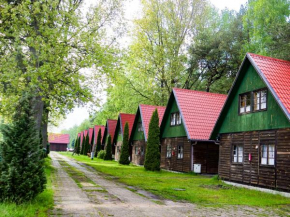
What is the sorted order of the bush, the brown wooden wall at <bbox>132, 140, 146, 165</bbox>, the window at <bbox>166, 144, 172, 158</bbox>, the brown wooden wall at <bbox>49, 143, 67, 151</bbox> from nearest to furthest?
the window at <bbox>166, 144, 172, 158</bbox> < the brown wooden wall at <bbox>132, 140, 146, 165</bbox> < the bush < the brown wooden wall at <bbox>49, 143, 67, 151</bbox>

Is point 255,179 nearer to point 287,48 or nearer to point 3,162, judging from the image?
point 3,162

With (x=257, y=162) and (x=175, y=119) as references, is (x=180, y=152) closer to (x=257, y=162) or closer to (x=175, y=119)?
(x=175, y=119)

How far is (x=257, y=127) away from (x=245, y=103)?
1819 millimetres

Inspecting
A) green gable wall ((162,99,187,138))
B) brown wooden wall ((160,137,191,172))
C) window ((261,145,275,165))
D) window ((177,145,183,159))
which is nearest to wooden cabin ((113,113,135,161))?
brown wooden wall ((160,137,191,172))

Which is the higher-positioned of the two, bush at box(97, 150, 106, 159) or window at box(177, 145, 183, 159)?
window at box(177, 145, 183, 159)

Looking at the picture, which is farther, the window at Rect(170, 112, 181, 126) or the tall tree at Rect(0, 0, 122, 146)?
the window at Rect(170, 112, 181, 126)

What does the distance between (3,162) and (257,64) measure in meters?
12.7

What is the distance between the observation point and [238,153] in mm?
17469

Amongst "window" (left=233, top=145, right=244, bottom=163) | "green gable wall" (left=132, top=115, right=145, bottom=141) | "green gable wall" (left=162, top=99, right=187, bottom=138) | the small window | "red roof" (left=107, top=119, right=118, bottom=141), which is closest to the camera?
the small window

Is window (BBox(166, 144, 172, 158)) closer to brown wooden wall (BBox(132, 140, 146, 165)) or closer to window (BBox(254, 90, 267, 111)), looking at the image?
brown wooden wall (BBox(132, 140, 146, 165))

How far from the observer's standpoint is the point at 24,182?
8789 millimetres

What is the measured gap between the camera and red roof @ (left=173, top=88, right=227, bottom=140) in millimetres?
23139

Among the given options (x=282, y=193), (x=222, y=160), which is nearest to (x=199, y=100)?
(x=222, y=160)

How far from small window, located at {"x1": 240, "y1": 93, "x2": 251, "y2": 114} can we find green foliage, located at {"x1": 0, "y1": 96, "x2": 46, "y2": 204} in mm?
11661
